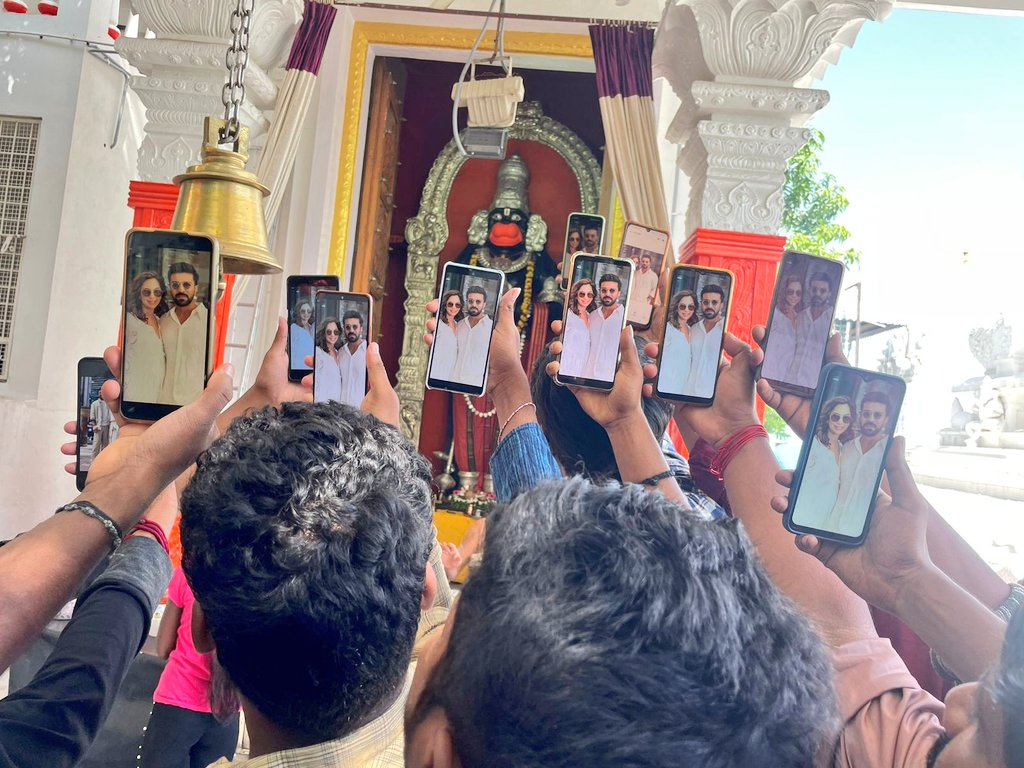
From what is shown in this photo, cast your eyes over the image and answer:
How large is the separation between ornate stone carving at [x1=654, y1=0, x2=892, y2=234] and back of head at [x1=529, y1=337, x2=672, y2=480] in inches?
86.2

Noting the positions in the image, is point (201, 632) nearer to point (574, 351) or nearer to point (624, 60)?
point (574, 351)

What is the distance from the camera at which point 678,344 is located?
1030 millimetres

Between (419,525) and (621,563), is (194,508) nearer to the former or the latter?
(419,525)

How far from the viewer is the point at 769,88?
315 centimetres

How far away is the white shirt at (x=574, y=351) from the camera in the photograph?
3.44 ft

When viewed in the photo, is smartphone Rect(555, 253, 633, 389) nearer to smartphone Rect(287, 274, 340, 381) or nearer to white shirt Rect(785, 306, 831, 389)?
white shirt Rect(785, 306, 831, 389)

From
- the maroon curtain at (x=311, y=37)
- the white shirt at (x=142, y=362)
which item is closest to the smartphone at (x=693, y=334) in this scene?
the white shirt at (x=142, y=362)

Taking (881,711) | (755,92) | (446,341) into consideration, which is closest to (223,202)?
(446,341)

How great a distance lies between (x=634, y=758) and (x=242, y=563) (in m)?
0.36

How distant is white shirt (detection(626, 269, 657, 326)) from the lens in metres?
1.28

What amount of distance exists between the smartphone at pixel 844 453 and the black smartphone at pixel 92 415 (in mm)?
927

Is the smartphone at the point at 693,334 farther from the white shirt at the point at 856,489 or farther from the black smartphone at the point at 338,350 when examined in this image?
the black smartphone at the point at 338,350

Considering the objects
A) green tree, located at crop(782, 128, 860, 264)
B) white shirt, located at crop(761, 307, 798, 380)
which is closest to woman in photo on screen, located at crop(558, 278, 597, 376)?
white shirt, located at crop(761, 307, 798, 380)

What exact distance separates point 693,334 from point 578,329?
0.14 meters
